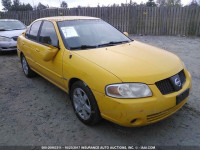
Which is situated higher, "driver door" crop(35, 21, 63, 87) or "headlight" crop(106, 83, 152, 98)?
"driver door" crop(35, 21, 63, 87)

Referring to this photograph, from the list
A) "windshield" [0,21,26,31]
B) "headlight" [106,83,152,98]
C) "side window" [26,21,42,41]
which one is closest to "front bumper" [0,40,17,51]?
"windshield" [0,21,26,31]

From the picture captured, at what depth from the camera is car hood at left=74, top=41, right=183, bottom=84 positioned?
224 centimetres

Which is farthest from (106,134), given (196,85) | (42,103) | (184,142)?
(196,85)

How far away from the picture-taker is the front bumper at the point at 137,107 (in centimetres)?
211

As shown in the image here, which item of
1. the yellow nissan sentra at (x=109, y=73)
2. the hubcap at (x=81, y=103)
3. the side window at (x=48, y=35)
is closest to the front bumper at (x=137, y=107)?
the yellow nissan sentra at (x=109, y=73)

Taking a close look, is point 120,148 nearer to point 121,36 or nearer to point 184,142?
point 184,142

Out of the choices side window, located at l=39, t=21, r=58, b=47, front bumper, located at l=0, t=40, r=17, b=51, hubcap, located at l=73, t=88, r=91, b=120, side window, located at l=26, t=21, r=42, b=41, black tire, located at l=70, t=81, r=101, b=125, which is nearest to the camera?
black tire, located at l=70, t=81, r=101, b=125

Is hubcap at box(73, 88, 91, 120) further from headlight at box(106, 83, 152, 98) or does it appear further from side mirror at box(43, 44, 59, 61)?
side mirror at box(43, 44, 59, 61)

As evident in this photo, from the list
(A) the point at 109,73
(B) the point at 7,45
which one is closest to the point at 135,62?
(A) the point at 109,73

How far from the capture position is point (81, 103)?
2.77m

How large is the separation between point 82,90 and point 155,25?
10.1 meters

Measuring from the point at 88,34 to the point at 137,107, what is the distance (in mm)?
1771

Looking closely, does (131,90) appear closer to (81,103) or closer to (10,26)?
(81,103)

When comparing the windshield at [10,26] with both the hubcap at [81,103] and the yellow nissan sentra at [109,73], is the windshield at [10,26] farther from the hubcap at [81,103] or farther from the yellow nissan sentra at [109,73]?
the hubcap at [81,103]
